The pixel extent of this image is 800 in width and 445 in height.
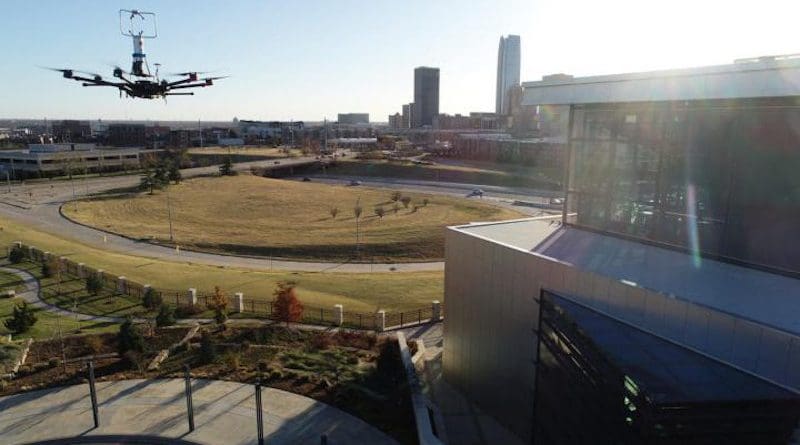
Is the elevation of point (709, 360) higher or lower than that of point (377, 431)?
higher

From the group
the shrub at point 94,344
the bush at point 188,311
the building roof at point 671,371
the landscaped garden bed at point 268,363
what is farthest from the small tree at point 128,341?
the building roof at point 671,371

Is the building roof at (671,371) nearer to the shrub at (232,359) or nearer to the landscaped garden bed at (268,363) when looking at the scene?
the landscaped garden bed at (268,363)

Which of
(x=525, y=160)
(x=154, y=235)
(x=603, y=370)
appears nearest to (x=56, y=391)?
(x=603, y=370)

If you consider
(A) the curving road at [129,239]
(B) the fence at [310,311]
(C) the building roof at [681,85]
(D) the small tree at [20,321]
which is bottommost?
(A) the curving road at [129,239]

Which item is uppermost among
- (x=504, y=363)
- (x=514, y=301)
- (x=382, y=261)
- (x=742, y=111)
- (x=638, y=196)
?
(x=742, y=111)

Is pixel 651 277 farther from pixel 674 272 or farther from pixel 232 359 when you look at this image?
pixel 232 359

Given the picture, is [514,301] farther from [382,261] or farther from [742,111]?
[382,261]

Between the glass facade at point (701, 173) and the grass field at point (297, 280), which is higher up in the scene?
the glass facade at point (701, 173)

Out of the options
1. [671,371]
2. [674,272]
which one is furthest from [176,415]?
[674,272]
